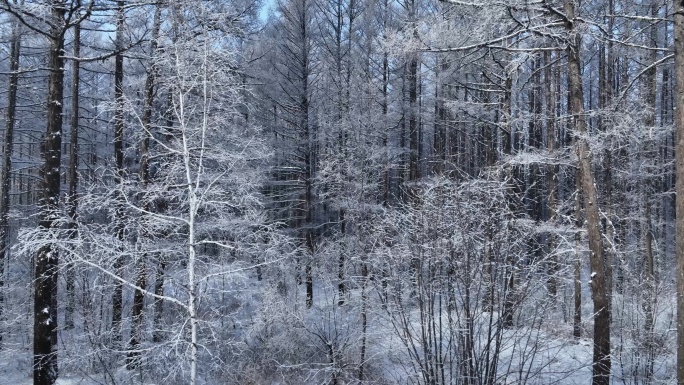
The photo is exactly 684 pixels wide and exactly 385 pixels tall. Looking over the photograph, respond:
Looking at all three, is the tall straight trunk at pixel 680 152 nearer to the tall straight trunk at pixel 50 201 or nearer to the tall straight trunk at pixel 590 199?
the tall straight trunk at pixel 590 199

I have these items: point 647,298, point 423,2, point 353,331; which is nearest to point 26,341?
point 353,331

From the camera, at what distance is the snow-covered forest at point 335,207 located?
4.20 m

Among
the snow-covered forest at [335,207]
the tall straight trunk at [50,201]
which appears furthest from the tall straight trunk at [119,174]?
the tall straight trunk at [50,201]

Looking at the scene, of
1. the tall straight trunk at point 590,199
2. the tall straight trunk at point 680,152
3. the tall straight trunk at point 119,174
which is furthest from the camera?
the tall straight trunk at point 590,199

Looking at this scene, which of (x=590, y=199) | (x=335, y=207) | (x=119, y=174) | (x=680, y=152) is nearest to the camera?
(x=680, y=152)

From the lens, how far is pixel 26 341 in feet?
39.8

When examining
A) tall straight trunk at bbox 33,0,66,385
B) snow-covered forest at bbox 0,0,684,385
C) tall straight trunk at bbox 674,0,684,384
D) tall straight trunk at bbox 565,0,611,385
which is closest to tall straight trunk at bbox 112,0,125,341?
snow-covered forest at bbox 0,0,684,385

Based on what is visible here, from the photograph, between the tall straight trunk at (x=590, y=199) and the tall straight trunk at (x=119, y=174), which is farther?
the tall straight trunk at (x=590, y=199)

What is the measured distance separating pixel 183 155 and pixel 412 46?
13.4ft

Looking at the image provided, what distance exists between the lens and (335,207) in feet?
44.8

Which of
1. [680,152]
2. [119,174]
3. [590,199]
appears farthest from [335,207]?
[680,152]

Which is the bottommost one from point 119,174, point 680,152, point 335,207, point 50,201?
point 335,207

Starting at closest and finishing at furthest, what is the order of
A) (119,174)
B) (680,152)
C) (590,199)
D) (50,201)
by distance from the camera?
(680,152) → (50,201) → (590,199) → (119,174)

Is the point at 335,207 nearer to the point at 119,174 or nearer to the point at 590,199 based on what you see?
the point at 119,174
